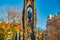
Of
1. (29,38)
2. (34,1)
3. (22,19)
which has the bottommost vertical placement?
(29,38)

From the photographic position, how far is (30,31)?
109 ft

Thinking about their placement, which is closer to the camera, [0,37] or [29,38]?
[0,37]

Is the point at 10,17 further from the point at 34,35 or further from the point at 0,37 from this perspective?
the point at 0,37

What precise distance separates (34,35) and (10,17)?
5.57 m

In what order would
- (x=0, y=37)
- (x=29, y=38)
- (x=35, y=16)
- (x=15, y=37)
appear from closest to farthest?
(x=0, y=37), (x=15, y=37), (x=29, y=38), (x=35, y=16)

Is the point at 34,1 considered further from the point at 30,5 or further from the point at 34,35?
the point at 34,35

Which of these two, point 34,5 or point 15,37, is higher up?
point 34,5

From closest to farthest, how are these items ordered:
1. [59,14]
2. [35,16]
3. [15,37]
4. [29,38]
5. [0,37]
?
[0,37], [15,37], [29,38], [35,16], [59,14]

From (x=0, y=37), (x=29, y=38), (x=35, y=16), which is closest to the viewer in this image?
(x=0, y=37)

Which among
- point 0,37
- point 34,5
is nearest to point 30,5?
point 34,5

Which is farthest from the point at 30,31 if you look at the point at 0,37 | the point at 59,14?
the point at 59,14

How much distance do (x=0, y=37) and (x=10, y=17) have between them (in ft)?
47.3

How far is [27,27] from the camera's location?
33.3 metres

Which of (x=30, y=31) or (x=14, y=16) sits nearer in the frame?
(x=30, y=31)
